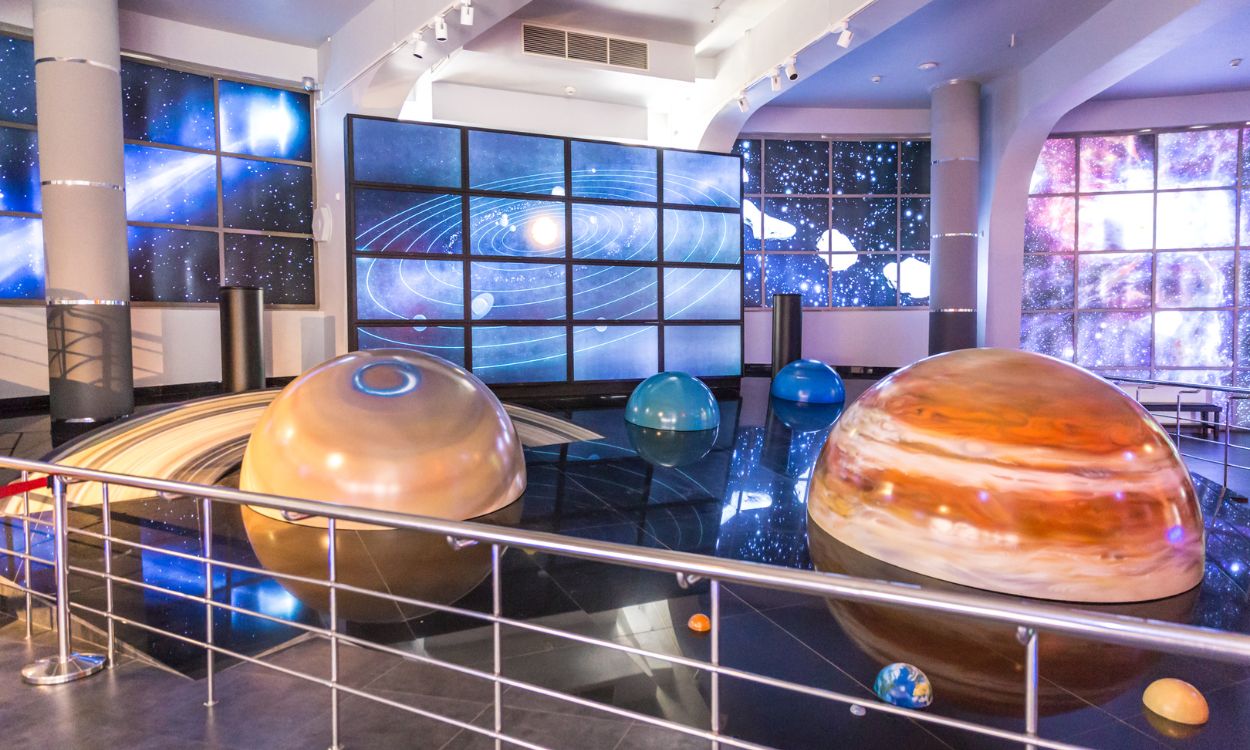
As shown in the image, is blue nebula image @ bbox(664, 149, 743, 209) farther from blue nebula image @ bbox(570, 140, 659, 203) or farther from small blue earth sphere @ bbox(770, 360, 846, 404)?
small blue earth sphere @ bbox(770, 360, 846, 404)

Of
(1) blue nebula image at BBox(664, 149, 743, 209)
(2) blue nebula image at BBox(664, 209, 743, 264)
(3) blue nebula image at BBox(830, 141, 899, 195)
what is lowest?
(2) blue nebula image at BBox(664, 209, 743, 264)

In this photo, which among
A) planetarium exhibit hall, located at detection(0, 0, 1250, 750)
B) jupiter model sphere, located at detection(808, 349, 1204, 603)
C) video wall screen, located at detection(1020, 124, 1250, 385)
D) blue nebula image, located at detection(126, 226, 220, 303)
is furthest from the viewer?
video wall screen, located at detection(1020, 124, 1250, 385)

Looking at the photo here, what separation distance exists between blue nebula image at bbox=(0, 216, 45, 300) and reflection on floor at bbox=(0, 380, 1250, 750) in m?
5.90

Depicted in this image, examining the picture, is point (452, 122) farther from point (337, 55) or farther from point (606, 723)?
point (606, 723)

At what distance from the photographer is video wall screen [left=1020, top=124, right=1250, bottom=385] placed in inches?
502

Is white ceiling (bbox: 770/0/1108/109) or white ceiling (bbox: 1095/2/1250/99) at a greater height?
white ceiling (bbox: 770/0/1108/109)

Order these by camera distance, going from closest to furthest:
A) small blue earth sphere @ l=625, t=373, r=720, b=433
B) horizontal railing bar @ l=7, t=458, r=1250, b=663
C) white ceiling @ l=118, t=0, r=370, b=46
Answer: horizontal railing bar @ l=7, t=458, r=1250, b=663, small blue earth sphere @ l=625, t=373, r=720, b=433, white ceiling @ l=118, t=0, r=370, b=46

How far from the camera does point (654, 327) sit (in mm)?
11742

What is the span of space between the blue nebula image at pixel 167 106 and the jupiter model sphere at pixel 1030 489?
9.64 metres

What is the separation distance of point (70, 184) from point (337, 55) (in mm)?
3738

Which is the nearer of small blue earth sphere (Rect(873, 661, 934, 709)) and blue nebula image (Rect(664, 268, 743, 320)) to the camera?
small blue earth sphere (Rect(873, 661, 934, 709))

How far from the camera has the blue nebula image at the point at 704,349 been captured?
11.9m

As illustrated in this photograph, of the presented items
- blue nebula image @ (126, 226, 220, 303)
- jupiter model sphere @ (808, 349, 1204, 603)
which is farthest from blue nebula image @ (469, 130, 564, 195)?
jupiter model sphere @ (808, 349, 1204, 603)

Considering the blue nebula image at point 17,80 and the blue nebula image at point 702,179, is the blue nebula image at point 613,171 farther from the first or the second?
the blue nebula image at point 17,80
